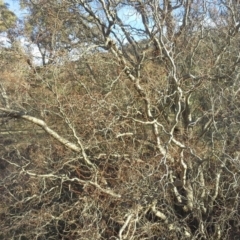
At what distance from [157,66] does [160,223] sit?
126 inches

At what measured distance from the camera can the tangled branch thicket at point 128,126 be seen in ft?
21.1

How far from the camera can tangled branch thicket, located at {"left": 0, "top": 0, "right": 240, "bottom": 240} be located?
645 centimetres

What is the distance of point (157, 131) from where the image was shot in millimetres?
6781

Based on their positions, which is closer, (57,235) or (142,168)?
(142,168)

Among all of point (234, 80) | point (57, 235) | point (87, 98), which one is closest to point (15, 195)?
point (57, 235)

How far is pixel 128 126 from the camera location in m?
7.27

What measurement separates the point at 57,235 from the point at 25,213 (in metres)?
0.73

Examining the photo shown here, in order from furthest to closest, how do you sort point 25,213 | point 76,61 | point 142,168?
point 76,61 → point 25,213 → point 142,168

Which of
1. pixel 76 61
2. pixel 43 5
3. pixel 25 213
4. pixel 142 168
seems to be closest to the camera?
pixel 142 168

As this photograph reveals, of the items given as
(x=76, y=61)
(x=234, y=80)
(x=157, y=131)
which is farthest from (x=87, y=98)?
(x=234, y=80)

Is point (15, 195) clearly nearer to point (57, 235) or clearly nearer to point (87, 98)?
point (57, 235)

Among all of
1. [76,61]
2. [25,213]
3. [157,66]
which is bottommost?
[25,213]

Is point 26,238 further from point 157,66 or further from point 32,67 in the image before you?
point 157,66

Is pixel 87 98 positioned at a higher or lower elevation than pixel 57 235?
higher
